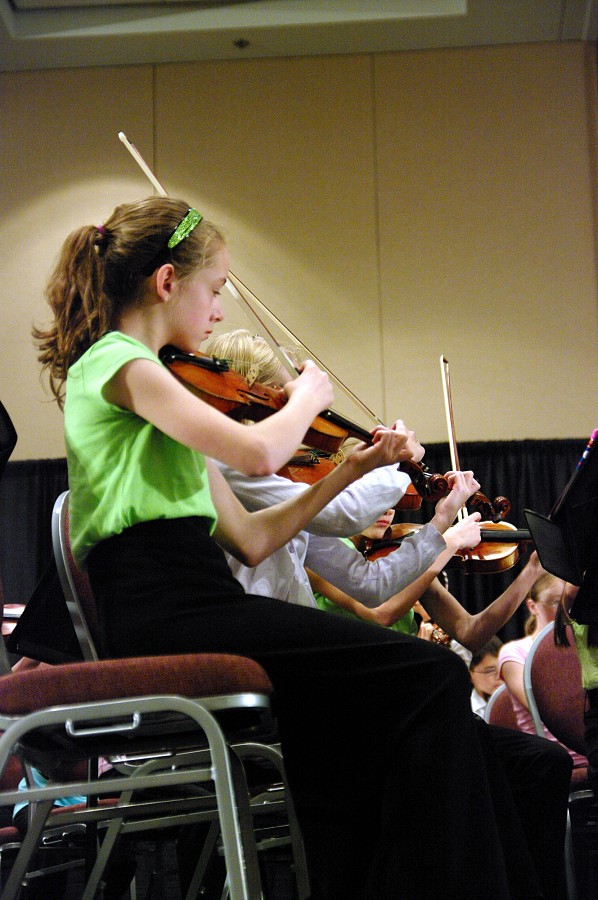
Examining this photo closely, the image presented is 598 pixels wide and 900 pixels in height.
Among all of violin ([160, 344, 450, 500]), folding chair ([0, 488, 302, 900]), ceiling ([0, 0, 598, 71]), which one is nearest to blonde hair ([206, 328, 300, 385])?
violin ([160, 344, 450, 500])

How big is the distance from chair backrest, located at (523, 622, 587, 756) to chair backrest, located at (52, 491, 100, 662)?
4.33 ft

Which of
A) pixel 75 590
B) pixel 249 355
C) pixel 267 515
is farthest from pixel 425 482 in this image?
Answer: pixel 75 590

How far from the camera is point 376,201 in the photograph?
592cm

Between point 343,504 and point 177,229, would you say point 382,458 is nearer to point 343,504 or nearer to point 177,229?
point 343,504

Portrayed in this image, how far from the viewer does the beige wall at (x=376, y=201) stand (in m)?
5.74

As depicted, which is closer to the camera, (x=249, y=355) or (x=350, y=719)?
(x=350, y=719)

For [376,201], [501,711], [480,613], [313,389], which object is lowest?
[501,711]

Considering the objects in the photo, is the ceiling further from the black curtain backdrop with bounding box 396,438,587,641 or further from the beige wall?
the black curtain backdrop with bounding box 396,438,587,641

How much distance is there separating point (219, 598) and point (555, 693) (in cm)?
153

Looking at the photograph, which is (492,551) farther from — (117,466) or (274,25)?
(274,25)

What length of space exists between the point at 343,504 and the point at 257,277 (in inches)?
158

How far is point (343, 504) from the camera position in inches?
82.2

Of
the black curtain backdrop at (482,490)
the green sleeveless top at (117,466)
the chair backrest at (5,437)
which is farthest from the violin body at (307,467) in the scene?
the black curtain backdrop at (482,490)

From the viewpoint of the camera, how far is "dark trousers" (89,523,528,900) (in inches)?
44.4
